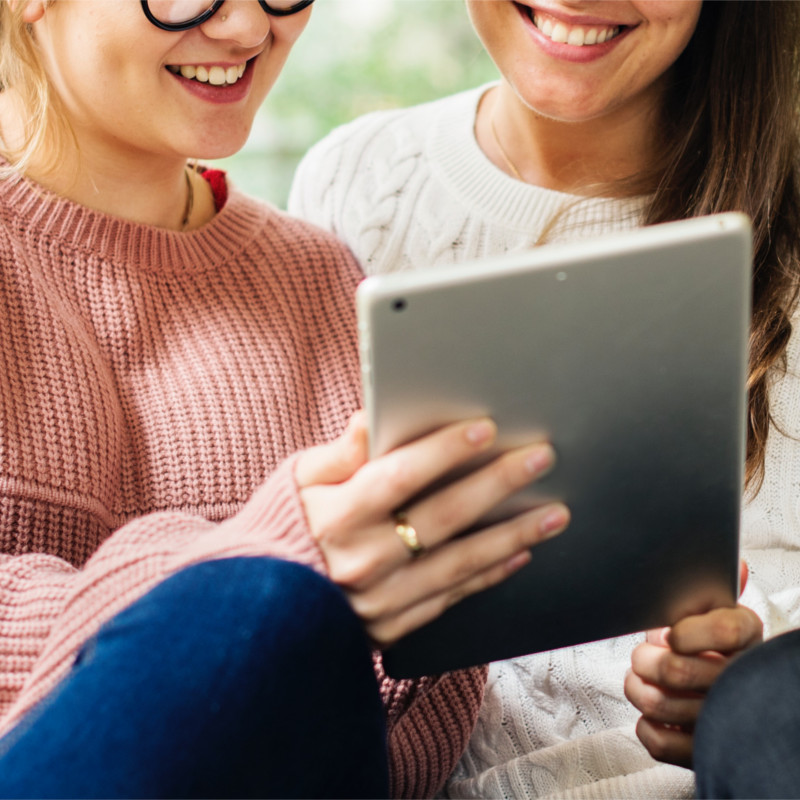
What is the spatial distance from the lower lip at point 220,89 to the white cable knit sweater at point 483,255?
29cm

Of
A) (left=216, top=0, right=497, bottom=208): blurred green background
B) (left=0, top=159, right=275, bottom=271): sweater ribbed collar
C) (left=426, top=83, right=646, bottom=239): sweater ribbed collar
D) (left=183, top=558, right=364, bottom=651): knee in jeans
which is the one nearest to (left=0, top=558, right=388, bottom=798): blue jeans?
(left=183, top=558, right=364, bottom=651): knee in jeans

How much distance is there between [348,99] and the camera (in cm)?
227

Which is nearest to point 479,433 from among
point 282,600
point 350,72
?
point 282,600

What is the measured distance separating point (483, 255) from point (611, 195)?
0.17 meters

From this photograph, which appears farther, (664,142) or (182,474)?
(664,142)

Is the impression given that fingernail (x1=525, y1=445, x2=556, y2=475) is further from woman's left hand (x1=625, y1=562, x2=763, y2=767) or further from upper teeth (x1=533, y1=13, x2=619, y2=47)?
upper teeth (x1=533, y1=13, x2=619, y2=47)

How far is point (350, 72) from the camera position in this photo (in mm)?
2225

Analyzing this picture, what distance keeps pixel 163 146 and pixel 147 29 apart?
123 mm

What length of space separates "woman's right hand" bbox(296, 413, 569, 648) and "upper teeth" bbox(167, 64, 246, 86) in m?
0.47

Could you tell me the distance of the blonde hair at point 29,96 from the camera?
0.91 m

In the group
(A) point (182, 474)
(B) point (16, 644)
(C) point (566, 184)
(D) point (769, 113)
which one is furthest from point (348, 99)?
(B) point (16, 644)

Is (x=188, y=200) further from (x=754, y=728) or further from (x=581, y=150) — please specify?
(x=754, y=728)

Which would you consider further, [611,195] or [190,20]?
[611,195]

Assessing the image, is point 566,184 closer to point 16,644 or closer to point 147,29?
point 147,29
